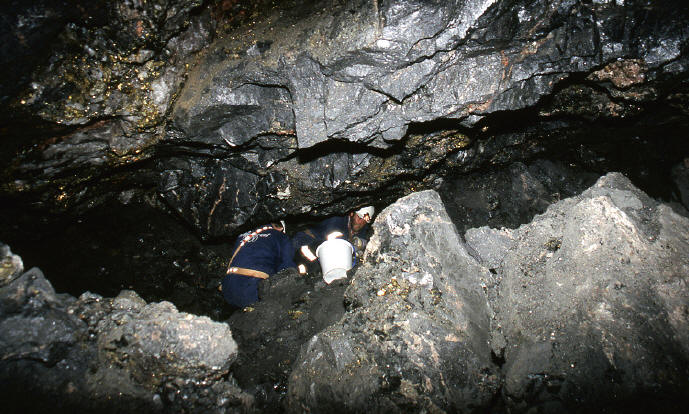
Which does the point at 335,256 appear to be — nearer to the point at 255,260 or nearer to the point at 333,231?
the point at 333,231

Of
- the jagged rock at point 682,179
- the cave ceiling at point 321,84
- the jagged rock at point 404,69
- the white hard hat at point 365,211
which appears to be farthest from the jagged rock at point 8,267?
the jagged rock at point 682,179

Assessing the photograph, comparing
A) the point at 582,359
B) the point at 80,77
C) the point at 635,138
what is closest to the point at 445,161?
the point at 635,138

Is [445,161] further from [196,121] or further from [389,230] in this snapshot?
[196,121]

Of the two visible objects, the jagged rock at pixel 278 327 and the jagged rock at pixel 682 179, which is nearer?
the jagged rock at pixel 278 327

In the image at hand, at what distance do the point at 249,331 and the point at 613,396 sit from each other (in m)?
2.21

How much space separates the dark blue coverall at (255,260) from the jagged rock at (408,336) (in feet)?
5.11

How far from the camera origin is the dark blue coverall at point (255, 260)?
332cm

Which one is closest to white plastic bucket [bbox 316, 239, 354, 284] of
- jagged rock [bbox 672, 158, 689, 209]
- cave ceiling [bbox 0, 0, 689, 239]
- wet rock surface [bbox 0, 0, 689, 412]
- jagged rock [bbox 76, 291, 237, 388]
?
wet rock surface [bbox 0, 0, 689, 412]

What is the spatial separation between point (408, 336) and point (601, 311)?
965 mm

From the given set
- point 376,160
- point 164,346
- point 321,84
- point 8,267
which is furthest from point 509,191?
point 8,267

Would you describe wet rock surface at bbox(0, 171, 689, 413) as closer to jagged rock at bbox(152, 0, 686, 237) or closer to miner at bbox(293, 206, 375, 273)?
jagged rock at bbox(152, 0, 686, 237)

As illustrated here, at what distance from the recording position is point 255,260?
3.47 m

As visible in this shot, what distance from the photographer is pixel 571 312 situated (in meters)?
1.69

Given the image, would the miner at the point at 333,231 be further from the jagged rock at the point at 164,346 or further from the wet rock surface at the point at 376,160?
the jagged rock at the point at 164,346
